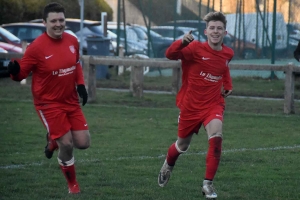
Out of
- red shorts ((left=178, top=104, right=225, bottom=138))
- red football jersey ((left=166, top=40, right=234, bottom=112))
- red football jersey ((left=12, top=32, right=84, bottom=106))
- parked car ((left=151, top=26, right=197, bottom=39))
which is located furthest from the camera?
parked car ((left=151, top=26, right=197, bottom=39))

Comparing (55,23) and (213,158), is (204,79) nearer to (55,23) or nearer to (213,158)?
(213,158)

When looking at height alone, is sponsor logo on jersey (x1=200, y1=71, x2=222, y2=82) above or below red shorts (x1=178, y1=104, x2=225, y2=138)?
above

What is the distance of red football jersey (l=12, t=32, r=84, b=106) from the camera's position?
701 centimetres

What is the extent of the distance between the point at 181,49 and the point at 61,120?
140 centimetres

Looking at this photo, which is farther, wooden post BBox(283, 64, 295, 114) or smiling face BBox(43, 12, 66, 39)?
wooden post BBox(283, 64, 295, 114)

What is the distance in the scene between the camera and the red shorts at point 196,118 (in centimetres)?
711

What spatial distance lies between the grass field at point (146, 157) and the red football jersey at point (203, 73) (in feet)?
3.04

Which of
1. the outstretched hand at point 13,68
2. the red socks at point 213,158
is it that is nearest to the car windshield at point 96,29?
the outstretched hand at point 13,68

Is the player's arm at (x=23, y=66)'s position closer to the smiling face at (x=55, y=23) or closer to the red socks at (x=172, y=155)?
the smiling face at (x=55, y=23)

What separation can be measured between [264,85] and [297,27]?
2723mm

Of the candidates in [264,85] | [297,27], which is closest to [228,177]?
[264,85]

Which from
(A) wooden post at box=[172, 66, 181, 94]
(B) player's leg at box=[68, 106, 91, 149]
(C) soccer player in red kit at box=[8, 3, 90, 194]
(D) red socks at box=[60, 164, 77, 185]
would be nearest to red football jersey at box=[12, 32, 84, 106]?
(C) soccer player in red kit at box=[8, 3, 90, 194]

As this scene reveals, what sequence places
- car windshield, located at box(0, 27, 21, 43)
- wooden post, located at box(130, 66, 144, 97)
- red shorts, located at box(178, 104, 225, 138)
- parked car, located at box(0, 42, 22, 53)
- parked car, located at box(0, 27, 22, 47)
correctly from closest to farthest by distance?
red shorts, located at box(178, 104, 225, 138)
wooden post, located at box(130, 66, 144, 97)
parked car, located at box(0, 42, 22, 53)
parked car, located at box(0, 27, 22, 47)
car windshield, located at box(0, 27, 21, 43)

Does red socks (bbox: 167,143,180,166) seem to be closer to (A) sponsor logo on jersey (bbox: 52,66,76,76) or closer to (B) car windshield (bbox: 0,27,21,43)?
(A) sponsor logo on jersey (bbox: 52,66,76,76)
